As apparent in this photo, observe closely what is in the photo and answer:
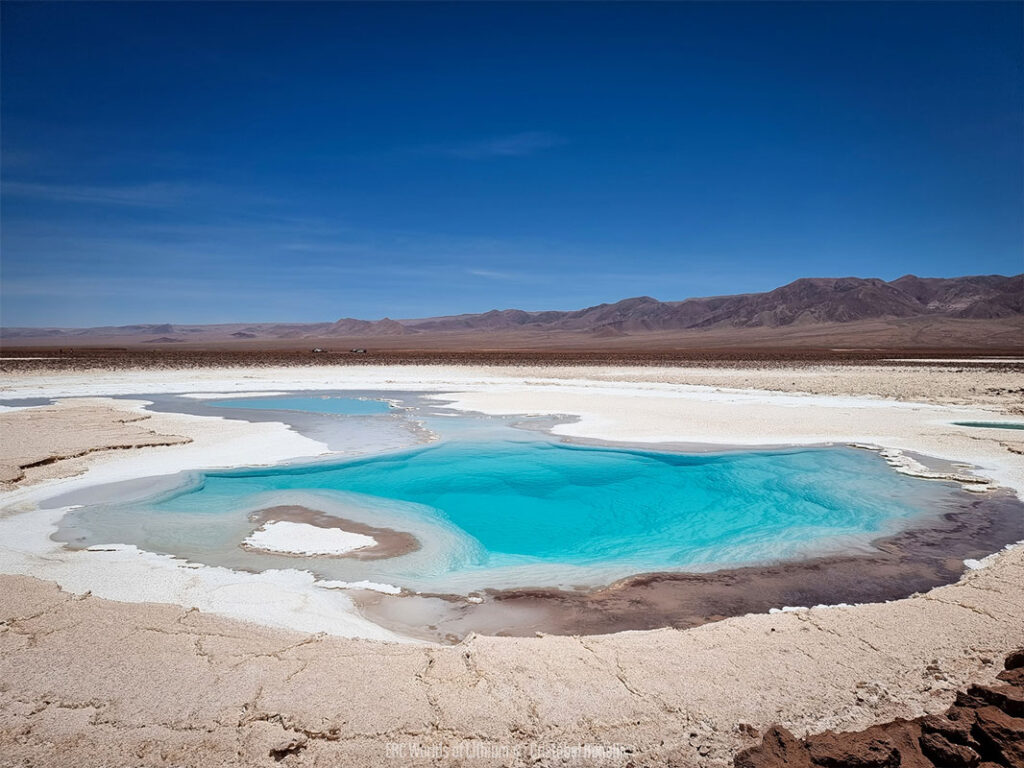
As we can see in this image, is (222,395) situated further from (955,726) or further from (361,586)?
(955,726)

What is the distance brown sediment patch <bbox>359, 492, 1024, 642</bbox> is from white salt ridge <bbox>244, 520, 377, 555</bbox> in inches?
53.2

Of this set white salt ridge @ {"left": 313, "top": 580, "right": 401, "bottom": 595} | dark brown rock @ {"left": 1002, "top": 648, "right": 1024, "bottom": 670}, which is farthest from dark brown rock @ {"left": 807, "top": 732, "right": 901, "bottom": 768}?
white salt ridge @ {"left": 313, "top": 580, "right": 401, "bottom": 595}

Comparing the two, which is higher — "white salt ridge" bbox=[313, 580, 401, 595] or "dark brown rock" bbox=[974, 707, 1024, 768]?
"dark brown rock" bbox=[974, 707, 1024, 768]

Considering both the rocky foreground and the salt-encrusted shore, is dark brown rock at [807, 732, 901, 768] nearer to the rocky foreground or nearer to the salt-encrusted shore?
the rocky foreground

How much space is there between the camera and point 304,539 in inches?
239

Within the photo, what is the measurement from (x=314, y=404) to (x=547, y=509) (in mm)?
12134

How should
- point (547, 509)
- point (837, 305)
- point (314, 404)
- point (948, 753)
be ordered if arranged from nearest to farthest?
point (948, 753)
point (547, 509)
point (314, 404)
point (837, 305)

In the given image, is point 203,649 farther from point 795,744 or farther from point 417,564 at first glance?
point 795,744

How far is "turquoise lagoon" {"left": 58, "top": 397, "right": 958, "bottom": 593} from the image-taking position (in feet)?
18.6

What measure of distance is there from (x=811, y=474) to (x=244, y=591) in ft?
27.6

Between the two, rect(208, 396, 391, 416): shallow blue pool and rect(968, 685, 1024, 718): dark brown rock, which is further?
rect(208, 396, 391, 416): shallow blue pool

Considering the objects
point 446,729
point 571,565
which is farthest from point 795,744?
point 571,565

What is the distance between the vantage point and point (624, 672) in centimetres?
333

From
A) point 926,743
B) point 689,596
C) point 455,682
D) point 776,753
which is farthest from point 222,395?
point 926,743
